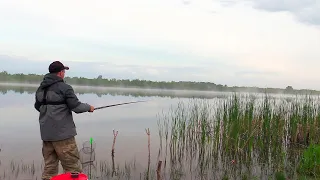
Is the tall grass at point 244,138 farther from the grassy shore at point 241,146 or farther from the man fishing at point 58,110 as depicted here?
the man fishing at point 58,110

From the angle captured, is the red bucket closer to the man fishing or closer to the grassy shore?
the man fishing

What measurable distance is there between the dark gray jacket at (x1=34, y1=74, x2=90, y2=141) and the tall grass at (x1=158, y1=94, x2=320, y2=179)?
329 centimetres

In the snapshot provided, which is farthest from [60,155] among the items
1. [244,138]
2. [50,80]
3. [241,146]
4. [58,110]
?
[244,138]

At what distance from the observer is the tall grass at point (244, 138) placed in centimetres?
671

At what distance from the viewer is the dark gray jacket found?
3914 mm

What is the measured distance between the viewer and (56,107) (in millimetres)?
3920

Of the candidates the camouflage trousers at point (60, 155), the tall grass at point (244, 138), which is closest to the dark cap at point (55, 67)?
the camouflage trousers at point (60, 155)

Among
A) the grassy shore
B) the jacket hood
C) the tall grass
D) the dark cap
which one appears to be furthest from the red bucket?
the tall grass

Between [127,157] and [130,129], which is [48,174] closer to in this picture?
[127,157]

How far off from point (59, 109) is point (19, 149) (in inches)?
199

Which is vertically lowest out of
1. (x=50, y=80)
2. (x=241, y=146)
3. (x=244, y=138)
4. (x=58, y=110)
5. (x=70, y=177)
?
(x=241, y=146)

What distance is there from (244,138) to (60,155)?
199 inches

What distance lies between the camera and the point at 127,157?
7566mm

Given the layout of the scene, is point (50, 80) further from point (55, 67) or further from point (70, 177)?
point (70, 177)
